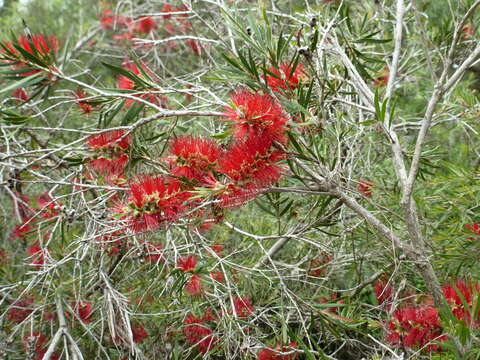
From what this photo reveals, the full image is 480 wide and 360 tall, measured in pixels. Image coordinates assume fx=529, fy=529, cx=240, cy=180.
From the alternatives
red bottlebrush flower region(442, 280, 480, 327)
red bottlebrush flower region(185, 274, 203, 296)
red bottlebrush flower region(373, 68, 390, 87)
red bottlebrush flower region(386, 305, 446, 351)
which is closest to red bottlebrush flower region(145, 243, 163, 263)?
red bottlebrush flower region(185, 274, 203, 296)

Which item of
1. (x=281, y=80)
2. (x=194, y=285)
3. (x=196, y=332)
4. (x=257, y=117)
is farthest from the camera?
(x=196, y=332)

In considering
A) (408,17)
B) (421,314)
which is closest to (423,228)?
(421,314)

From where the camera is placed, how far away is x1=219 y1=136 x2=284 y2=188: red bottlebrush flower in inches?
54.1

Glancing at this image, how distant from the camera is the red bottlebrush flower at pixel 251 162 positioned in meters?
1.38

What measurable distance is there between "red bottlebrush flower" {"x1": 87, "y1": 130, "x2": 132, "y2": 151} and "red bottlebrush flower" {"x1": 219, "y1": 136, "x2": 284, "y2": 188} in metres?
0.38

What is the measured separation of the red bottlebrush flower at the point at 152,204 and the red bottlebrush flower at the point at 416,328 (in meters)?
0.87

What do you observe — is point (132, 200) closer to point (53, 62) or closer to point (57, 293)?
point (53, 62)

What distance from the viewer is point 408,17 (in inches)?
101

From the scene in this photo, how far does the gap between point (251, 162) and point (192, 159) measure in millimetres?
204

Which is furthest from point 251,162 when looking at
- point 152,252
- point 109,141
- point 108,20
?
point 108,20

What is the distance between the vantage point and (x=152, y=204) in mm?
1405

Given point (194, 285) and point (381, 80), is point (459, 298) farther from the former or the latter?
point (381, 80)

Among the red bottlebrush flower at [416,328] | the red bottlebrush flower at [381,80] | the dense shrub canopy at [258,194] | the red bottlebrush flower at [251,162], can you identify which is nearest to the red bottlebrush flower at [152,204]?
the dense shrub canopy at [258,194]

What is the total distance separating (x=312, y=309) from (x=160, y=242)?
1.13 metres
